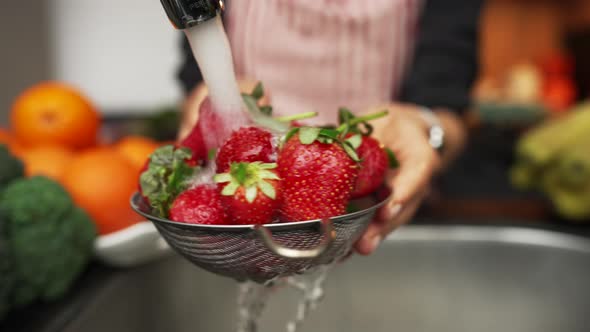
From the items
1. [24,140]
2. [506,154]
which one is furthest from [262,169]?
[506,154]

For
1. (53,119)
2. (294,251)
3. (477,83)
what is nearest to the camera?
(294,251)

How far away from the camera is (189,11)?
0.31 meters

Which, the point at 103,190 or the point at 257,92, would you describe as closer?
the point at 257,92

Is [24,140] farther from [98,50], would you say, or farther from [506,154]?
[98,50]

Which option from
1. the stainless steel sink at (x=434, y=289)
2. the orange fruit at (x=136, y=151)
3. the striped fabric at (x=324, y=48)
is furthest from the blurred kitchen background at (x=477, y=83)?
the orange fruit at (x=136, y=151)

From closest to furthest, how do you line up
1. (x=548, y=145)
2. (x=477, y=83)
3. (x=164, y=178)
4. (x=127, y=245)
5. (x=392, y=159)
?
(x=164, y=178), (x=392, y=159), (x=127, y=245), (x=548, y=145), (x=477, y=83)

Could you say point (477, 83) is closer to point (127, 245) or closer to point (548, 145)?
point (548, 145)

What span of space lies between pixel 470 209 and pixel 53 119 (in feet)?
2.21

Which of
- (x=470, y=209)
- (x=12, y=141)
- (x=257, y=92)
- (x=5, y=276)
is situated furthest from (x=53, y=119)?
(x=470, y=209)

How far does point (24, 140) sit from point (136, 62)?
1555mm

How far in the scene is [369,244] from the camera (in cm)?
47

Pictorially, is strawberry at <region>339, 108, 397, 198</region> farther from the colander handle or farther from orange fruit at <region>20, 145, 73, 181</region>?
orange fruit at <region>20, 145, 73, 181</region>

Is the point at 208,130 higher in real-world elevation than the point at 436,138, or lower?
higher

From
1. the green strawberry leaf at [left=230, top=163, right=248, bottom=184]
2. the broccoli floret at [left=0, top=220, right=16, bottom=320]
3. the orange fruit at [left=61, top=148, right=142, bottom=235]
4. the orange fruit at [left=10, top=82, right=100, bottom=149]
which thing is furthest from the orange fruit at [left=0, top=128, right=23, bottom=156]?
the green strawberry leaf at [left=230, top=163, right=248, bottom=184]
